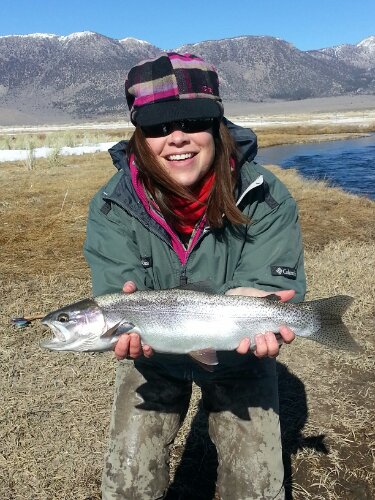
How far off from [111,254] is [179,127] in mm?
962

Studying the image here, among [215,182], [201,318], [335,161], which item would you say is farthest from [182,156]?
[335,161]

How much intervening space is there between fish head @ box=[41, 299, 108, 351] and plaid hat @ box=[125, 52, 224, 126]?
1.28 m

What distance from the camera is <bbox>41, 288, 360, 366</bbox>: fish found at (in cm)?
319

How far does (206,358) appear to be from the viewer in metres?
3.07

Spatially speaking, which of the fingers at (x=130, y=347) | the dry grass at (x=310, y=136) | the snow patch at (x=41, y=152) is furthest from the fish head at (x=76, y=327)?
the dry grass at (x=310, y=136)

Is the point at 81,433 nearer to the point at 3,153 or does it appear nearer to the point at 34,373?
the point at 34,373

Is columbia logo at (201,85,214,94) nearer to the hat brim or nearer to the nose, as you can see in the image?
the hat brim

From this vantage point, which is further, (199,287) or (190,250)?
(190,250)

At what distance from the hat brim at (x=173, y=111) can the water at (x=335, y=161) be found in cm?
1596

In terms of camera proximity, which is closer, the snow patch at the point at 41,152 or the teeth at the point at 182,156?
the teeth at the point at 182,156

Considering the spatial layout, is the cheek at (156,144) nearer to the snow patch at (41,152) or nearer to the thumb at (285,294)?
the thumb at (285,294)

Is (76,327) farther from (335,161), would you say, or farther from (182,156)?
(335,161)

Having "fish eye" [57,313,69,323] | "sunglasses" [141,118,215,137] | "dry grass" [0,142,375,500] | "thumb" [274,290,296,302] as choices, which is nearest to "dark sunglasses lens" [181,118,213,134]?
"sunglasses" [141,118,215,137]

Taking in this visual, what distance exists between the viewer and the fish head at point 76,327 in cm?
321
